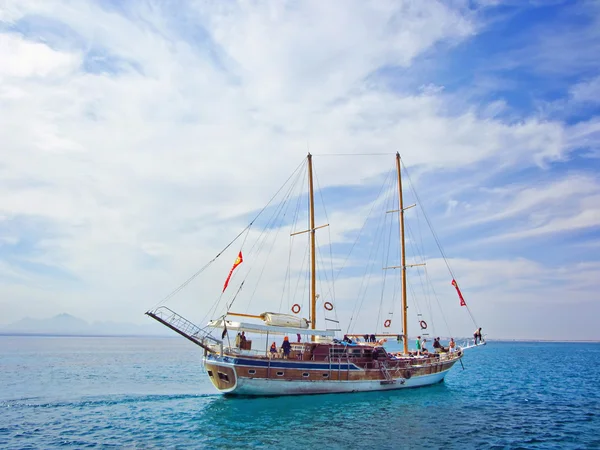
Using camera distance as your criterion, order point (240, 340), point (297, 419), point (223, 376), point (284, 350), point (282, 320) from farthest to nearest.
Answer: point (282, 320)
point (284, 350)
point (240, 340)
point (223, 376)
point (297, 419)

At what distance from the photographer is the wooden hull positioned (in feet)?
117

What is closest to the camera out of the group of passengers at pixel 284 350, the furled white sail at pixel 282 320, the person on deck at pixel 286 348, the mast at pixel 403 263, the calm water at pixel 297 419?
the calm water at pixel 297 419

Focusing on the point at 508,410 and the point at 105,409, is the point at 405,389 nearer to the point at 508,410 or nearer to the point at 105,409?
the point at 508,410

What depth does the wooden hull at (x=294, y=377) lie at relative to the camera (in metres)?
35.8

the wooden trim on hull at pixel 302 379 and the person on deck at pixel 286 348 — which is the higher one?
the person on deck at pixel 286 348

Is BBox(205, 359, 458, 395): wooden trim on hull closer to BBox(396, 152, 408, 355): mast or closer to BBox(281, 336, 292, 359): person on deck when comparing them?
BBox(281, 336, 292, 359): person on deck

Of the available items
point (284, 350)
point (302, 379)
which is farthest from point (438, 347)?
point (284, 350)

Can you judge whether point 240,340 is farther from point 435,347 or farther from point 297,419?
point 435,347

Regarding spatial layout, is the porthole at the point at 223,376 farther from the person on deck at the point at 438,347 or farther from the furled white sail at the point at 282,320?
the person on deck at the point at 438,347

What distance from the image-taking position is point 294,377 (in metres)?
37.3

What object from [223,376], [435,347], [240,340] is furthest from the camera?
[435,347]

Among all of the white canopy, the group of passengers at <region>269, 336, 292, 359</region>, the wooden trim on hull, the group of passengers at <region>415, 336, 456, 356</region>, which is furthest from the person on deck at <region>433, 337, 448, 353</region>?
the group of passengers at <region>269, 336, 292, 359</region>

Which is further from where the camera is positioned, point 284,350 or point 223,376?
point 284,350

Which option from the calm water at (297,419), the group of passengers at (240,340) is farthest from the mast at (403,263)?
the group of passengers at (240,340)
